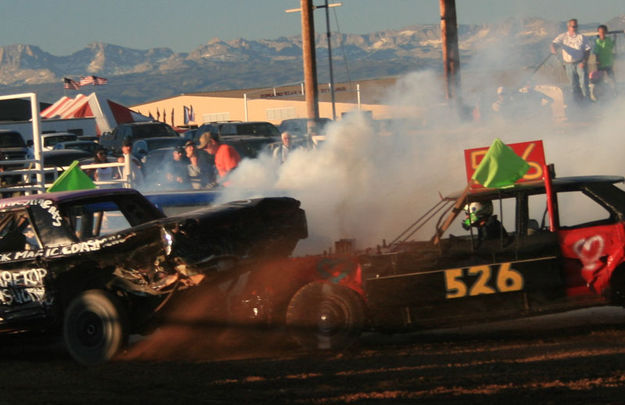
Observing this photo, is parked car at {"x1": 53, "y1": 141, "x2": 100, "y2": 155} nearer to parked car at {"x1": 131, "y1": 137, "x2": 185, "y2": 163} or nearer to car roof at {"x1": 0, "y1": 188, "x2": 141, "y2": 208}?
parked car at {"x1": 131, "y1": 137, "x2": 185, "y2": 163}

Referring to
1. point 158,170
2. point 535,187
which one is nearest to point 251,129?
point 158,170

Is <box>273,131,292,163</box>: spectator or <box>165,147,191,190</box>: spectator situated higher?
<box>273,131,292,163</box>: spectator

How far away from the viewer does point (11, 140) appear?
26156mm

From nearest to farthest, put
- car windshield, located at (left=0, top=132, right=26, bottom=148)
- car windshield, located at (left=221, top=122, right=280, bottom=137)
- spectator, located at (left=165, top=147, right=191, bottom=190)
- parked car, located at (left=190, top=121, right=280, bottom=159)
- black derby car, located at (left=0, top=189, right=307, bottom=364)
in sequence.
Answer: black derby car, located at (left=0, top=189, right=307, bottom=364)
spectator, located at (left=165, top=147, right=191, bottom=190)
parked car, located at (left=190, top=121, right=280, bottom=159)
car windshield, located at (left=0, top=132, right=26, bottom=148)
car windshield, located at (left=221, top=122, right=280, bottom=137)

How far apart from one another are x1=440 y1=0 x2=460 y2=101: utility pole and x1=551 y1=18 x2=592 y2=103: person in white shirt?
1.87 metres

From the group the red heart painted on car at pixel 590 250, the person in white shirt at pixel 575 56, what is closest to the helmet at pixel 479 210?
the red heart painted on car at pixel 590 250

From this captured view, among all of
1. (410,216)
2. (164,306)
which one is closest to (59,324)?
(164,306)

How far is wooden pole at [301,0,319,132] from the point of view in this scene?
24.1m

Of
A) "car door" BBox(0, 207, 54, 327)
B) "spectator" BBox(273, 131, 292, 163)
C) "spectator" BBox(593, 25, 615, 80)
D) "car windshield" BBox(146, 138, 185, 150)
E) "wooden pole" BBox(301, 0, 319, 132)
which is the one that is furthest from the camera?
"car windshield" BBox(146, 138, 185, 150)

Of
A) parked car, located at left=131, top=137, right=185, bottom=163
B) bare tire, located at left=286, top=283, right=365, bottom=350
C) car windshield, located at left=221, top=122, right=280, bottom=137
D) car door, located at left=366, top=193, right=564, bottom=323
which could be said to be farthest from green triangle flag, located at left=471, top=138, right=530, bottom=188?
parked car, located at left=131, top=137, right=185, bottom=163

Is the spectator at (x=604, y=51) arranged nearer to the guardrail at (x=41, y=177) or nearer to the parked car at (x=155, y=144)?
the guardrail at (x=41, y=177)

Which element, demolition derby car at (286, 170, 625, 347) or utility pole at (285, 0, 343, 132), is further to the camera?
utility pole at (285, 0, 343, 132)

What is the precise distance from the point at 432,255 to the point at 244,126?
19.3 meters

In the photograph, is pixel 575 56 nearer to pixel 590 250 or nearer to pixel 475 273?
pixel 590 250
